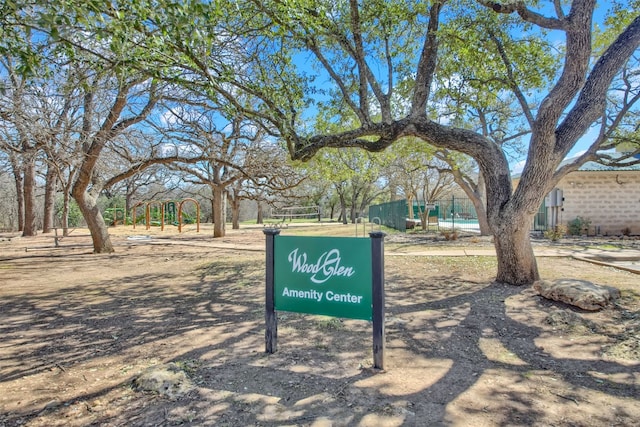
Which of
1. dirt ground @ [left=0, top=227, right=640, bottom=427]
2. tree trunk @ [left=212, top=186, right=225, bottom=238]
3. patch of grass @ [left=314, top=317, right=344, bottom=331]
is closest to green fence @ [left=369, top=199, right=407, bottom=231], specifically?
tree trunk @ [left=212, top=186, right=225, bottom=238]

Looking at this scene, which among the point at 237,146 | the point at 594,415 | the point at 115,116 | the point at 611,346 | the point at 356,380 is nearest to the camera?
the point at 594,415

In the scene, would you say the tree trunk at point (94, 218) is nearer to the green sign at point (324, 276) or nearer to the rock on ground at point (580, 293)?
the green sign at point (324, 276)

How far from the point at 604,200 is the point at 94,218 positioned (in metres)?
20.4

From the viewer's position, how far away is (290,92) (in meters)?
7.32

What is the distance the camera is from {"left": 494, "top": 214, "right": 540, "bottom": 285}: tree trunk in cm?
609

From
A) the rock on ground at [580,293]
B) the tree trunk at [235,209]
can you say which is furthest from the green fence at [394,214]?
the rock on ground at [580,293]

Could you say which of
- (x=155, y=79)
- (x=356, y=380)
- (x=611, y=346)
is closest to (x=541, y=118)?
(x=611, y=346)

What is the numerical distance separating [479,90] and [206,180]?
13.4 meters

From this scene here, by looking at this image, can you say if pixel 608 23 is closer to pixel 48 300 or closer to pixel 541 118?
pixel 541 118

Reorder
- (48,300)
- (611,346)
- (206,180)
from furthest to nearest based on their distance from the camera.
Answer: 1. (206,180)
2. (48,300)
3. (611,346)

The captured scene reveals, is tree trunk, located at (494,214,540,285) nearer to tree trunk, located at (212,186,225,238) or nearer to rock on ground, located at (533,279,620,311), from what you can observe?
rock on ground, located at (533,279,620,311)

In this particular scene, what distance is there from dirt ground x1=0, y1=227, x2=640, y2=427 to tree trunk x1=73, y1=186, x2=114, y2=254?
4.87 metres

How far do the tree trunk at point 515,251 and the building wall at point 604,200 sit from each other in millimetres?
13112

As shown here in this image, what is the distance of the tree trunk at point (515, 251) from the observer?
240 inches
